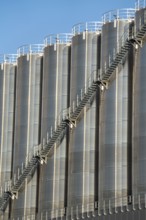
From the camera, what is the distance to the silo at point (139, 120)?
98750 mm

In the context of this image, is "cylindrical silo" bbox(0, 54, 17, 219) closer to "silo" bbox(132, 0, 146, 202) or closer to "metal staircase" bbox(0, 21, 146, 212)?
"metal staircase" bbox(0, 21, 146, 212)

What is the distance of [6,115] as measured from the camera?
12144 cm

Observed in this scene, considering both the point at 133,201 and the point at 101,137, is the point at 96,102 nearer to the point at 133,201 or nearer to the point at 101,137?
the point at 101,137

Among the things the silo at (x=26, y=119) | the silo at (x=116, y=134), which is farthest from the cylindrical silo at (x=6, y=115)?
the silo at (x=116, y=134)

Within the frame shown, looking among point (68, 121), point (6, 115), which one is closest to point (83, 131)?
point (68, 121)

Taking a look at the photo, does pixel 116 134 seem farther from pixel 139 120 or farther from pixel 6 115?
pixel 6 115

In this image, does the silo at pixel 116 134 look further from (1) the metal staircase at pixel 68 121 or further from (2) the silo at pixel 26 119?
(2) the silo at pixel 26 119

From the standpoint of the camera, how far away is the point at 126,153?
102 metres

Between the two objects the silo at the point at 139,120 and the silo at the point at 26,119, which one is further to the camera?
the silo at the point at 26,119

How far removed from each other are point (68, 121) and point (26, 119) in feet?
31.7

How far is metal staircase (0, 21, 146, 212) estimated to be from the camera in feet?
341

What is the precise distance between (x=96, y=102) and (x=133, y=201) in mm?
15342

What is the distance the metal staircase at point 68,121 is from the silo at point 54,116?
998 mm

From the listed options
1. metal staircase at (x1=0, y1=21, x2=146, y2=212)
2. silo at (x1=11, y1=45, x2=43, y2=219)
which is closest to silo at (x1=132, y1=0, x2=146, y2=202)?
metal staircase at (x1=0, y1=21, x2=146, y2=212)
